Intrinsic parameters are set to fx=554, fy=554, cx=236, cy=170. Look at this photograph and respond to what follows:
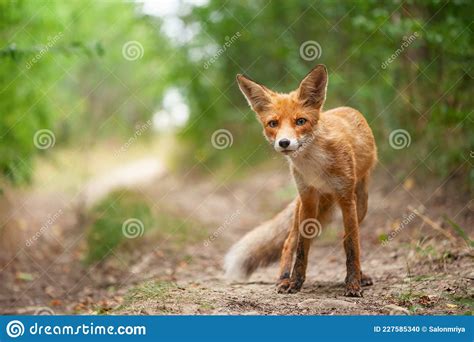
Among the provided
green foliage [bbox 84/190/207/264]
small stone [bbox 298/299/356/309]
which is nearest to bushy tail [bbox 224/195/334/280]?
small stone [bbox 298/299/356/309]

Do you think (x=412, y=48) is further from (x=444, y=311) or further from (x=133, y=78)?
(x=133, y=78)

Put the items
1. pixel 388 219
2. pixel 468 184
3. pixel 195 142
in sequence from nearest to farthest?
1. pixel 468 184
2. pixel 388 219
3. pixel 195 142

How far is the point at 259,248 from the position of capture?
6020mm

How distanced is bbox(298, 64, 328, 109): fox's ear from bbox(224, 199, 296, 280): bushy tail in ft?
4.83

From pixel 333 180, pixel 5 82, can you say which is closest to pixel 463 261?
pixel 333 180

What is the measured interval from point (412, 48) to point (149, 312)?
6.44m

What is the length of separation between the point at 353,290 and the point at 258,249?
4.10ft

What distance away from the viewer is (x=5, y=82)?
28.1 ft

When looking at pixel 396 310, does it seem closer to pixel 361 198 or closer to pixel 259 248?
pixel 361 198

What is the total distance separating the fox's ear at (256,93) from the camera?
5090 millimetres

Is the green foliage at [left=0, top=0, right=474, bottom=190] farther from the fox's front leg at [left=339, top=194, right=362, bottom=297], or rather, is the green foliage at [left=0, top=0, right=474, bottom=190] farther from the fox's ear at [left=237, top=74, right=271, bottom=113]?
the fox's front leg at [left=339, top=194, right=362, bottom=297]

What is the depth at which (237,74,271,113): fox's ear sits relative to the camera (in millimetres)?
5090

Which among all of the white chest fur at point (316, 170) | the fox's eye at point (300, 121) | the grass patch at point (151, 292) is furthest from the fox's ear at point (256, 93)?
the grass patch at point (151, 292)

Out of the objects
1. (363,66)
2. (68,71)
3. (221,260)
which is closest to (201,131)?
(68,71)
